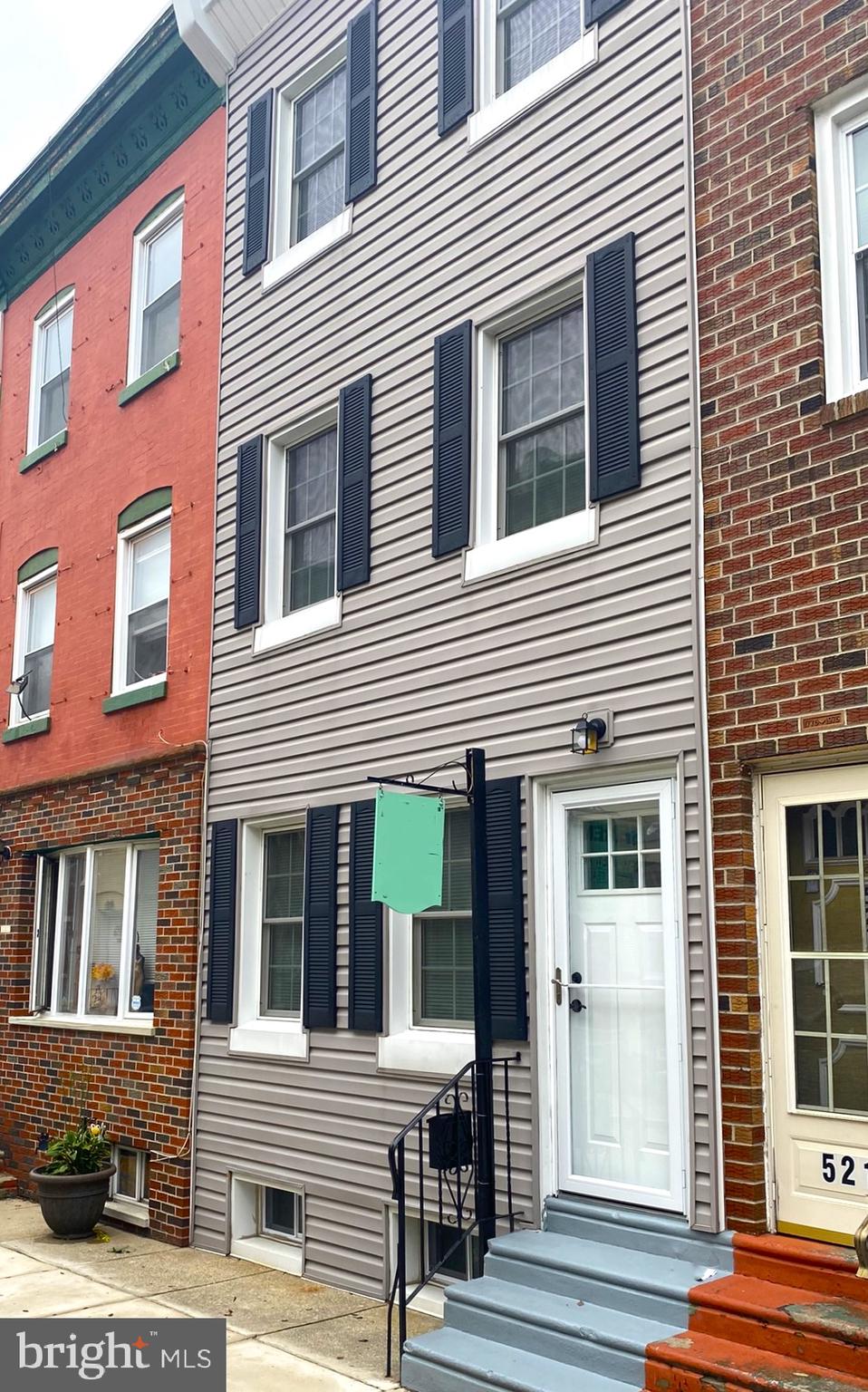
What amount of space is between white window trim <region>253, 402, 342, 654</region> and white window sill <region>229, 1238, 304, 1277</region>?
4.28 metres

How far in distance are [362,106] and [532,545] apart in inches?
164

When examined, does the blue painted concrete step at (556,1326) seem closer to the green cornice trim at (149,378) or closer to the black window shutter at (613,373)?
the black window shutter at (613,373)

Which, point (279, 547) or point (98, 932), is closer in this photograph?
point (279, 547)

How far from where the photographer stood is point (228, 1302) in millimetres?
7840

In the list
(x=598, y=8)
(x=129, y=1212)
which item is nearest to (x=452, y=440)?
(x=598, y=8)

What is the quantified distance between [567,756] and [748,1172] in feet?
7.64

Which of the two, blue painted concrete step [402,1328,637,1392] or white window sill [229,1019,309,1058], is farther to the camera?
white window sill [229,1019,309,1058]

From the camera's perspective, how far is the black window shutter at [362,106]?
9516mm

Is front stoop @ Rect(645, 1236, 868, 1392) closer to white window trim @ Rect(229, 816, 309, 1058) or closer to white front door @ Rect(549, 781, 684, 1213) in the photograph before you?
white front door @ Rect(549, 781, 684, 1213)

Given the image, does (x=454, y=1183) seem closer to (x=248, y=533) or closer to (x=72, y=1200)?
(x=72, y=1200)

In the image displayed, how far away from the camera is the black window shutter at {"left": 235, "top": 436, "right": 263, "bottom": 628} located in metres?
10.1

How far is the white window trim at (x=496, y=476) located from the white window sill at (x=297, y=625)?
1.55m

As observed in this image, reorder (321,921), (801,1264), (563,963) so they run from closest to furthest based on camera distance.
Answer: (801,1264), (563,963), (321,921)

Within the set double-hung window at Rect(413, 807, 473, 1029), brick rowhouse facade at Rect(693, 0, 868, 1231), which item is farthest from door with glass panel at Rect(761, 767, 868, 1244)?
double-hung window at Rect(413, 807, 473, 1029)
